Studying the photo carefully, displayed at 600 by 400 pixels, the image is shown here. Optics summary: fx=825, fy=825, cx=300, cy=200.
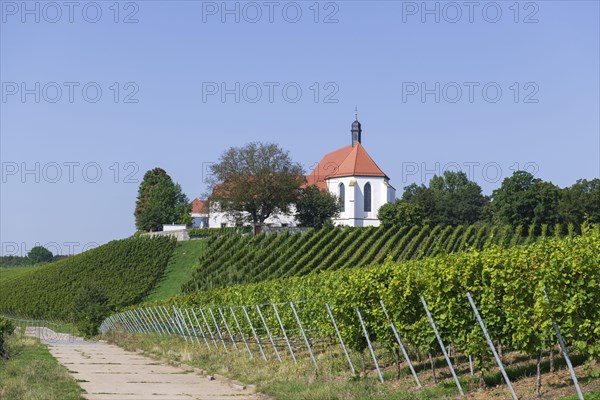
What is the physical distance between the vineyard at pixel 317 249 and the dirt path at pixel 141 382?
38628 millimetres

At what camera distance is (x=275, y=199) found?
83.9 metres

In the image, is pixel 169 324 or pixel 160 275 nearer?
pixel 169 324

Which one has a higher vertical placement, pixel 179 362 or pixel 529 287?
pixel 529 287

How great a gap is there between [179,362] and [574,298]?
562 inches

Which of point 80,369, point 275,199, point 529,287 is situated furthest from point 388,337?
point 275,199

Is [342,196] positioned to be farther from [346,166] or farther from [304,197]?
[304,197]

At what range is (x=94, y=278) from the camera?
247 ft

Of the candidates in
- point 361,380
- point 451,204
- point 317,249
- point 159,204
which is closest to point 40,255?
point 159,204

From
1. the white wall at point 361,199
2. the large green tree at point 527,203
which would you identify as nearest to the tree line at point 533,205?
the large green tree at point 527,203

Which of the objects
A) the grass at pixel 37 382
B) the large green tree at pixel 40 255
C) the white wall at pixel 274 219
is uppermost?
the white wall at pixel 274 219

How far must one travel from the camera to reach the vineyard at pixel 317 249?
64.3 meters

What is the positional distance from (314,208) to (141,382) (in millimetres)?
74302

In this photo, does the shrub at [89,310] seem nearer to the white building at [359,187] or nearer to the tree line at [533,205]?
the tree line at [533,205]

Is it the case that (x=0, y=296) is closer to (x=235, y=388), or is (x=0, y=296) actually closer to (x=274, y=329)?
(x=274, y=329)
